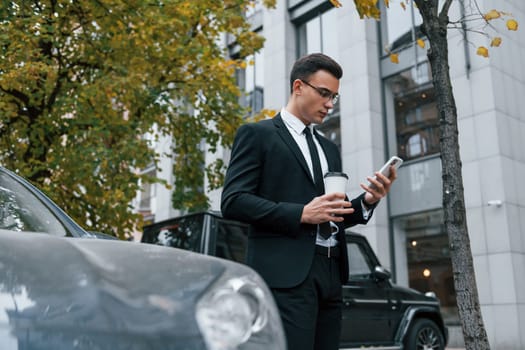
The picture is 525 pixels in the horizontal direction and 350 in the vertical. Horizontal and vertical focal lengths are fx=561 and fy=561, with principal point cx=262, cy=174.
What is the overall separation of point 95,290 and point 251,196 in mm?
1130

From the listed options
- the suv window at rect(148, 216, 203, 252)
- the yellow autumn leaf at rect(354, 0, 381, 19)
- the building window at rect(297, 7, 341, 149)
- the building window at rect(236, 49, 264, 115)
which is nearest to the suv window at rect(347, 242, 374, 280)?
the suv window at rect(148, 216, 203, 252)

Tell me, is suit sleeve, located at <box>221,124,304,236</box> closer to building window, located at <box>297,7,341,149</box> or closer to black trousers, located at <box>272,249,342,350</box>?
black trousers, located at <box>272,249,342,350</box>

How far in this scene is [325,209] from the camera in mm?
2277

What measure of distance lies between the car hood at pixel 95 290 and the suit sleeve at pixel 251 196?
2.49 feet

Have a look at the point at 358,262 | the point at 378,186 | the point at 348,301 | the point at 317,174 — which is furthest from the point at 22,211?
the point at 358,262

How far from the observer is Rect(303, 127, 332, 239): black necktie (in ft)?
8.05

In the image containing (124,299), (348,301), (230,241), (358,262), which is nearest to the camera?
(124,299)

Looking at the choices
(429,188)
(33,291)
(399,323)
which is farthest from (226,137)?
(33,291)

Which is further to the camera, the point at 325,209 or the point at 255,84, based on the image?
the point at 255,84

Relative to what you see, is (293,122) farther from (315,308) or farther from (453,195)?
(453,195)

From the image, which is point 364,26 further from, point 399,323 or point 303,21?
point 399,323

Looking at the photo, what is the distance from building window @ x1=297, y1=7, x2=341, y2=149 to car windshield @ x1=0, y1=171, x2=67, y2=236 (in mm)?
13852

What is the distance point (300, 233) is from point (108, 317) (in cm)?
121

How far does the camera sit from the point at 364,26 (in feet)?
52.2
